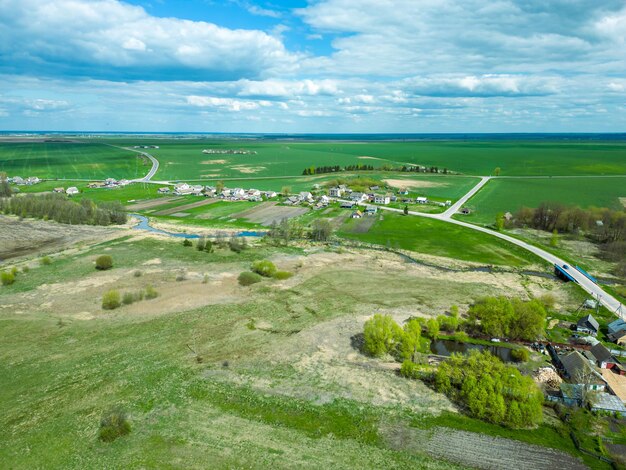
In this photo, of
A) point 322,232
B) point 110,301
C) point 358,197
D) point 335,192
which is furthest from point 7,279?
point 335,192

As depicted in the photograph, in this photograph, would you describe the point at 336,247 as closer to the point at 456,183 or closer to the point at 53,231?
the point at 53,231

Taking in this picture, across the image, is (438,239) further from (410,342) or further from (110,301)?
(110,301)

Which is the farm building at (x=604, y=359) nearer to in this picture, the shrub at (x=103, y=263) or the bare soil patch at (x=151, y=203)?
the shrub at (x=103, y=263)

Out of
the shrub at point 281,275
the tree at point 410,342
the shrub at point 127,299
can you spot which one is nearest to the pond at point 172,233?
the shrub at point 281,275

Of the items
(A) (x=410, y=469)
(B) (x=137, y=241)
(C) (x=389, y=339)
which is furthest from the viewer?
(B) (x=137, y=241)

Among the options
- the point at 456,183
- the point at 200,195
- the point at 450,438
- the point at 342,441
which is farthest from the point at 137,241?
the point at 456,183

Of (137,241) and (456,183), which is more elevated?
(456,183)

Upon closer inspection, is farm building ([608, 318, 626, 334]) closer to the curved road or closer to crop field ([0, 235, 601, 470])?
the curved road
